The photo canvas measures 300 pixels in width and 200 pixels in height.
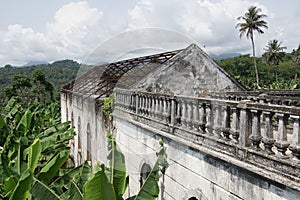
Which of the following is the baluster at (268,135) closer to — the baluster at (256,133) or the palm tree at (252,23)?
the baluster at (256,133)

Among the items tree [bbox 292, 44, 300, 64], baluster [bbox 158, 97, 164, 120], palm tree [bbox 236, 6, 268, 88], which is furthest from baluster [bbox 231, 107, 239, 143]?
tree [bbox 292, 44, 300, 64]

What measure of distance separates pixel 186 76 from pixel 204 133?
488 centimetres

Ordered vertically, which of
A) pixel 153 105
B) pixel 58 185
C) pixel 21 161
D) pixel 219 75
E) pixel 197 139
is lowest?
pixel 58 185

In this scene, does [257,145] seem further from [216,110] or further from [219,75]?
[219,75]

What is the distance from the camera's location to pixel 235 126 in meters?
4.31

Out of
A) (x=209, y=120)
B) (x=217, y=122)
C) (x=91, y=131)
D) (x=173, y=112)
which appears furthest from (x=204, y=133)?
(x=91, y=131)

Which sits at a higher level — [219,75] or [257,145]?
[219,75]

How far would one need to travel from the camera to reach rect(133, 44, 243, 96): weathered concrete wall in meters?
9.33

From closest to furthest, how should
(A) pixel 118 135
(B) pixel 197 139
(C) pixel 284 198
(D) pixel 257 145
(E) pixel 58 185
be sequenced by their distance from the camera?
1. (C) pixel 284 198
2. (D) pixel 257 145
3. (B) pixel 197 139
4. (E) pixel 58 185
5. (A) pixel 118 135

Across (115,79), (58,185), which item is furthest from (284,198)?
(115,79)

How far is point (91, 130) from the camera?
13.1m

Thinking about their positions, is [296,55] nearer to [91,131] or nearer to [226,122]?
[91,131]

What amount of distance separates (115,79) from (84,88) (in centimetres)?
267

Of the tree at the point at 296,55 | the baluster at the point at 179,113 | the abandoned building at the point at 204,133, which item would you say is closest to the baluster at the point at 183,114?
the abandoned building at the point at 204,133
